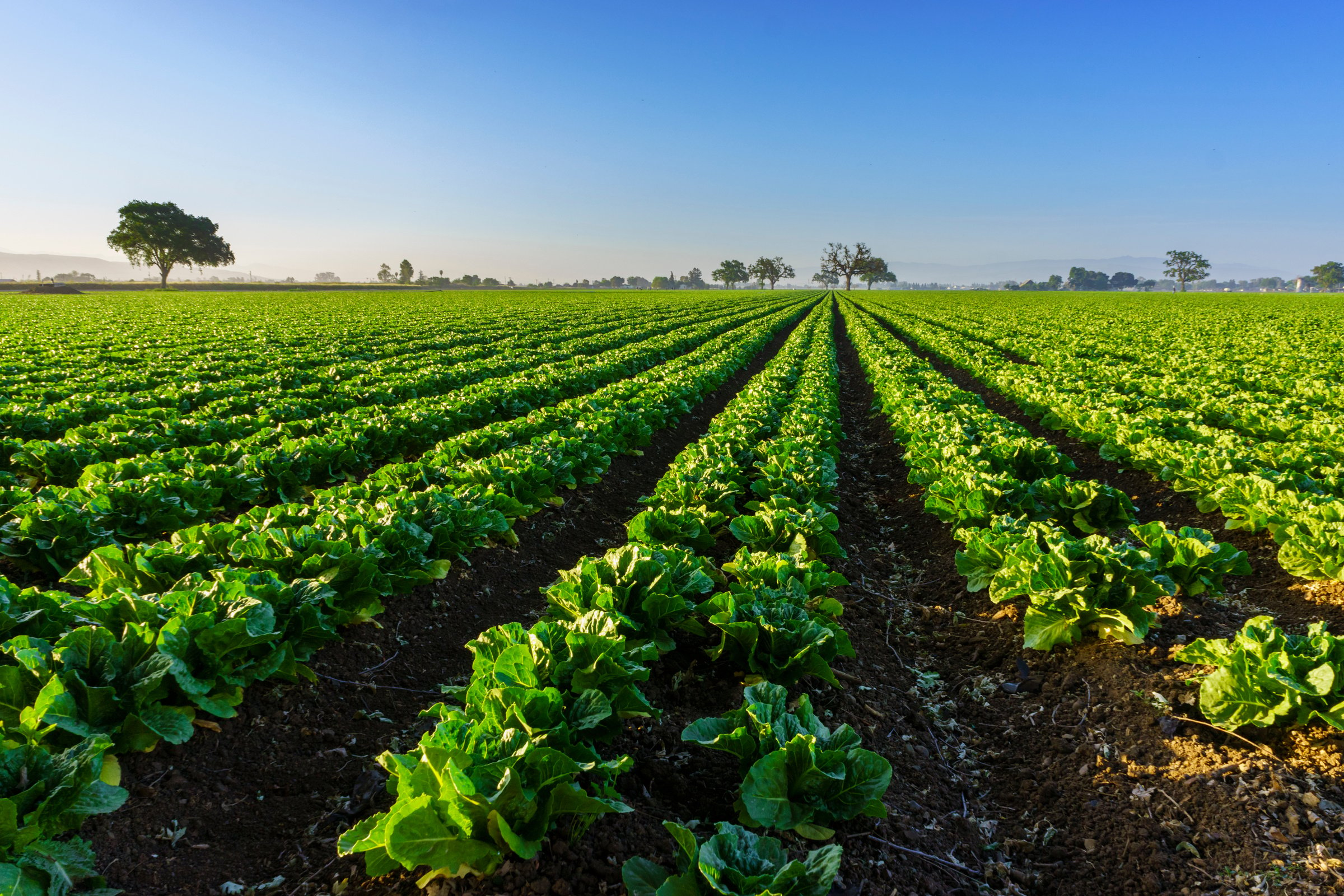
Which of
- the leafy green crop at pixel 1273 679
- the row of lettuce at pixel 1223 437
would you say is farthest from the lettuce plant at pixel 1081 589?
the row of lettuce at pixel 1223 437

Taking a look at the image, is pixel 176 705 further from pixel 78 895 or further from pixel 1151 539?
pixel 1151 539

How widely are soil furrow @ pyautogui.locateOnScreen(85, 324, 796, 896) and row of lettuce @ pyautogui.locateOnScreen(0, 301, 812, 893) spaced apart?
7.5 inches

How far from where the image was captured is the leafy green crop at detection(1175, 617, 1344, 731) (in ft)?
11.6

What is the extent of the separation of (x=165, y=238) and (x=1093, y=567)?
135181mm

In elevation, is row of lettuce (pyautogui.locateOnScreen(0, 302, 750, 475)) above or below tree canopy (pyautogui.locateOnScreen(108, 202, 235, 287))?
below

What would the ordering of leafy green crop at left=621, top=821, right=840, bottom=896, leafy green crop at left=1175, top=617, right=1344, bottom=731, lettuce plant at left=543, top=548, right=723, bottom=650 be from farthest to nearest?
lettuce plant at left=543, top=548, right=723, bottom=650 < leafy green crop at left=1175, top=617, right=1344, bottom=731 < leafy green crop at left=621, top=821, right=840, bottom=896

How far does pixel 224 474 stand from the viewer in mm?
7828

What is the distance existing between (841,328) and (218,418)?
40429mm

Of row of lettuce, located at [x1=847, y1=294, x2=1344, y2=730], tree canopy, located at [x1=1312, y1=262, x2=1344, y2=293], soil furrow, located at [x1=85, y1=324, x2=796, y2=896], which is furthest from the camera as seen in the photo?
tree canopy, located at [x1=1312, y1=262, x2=1344, y2=293]

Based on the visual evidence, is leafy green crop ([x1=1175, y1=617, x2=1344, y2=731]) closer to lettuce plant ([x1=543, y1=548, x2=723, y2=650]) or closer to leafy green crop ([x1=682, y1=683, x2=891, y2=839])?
leafy green crop ([x1=682, y1=683, x2=891, y2=839])

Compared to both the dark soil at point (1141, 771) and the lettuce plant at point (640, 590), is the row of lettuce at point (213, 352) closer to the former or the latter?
the lettuce plant at point (640, 590)

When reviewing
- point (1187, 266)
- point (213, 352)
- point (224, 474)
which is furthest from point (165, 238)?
point (1187, 266)

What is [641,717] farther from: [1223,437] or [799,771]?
[1223,437]

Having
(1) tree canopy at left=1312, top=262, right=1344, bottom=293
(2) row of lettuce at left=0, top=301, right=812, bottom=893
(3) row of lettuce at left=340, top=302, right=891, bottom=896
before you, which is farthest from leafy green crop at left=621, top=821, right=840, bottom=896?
(1) tree canopy at left=1312, top=262, right=1344, bottom=293
